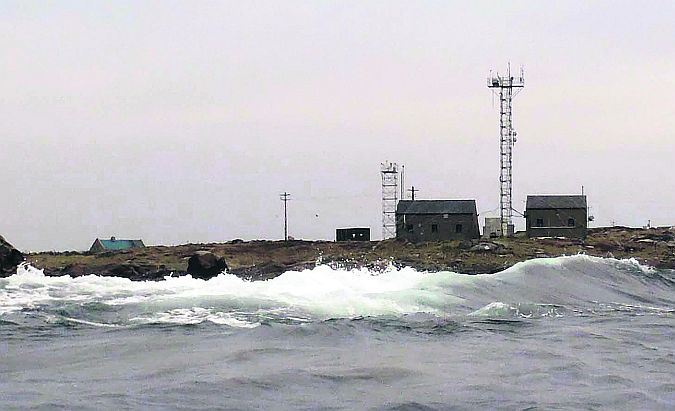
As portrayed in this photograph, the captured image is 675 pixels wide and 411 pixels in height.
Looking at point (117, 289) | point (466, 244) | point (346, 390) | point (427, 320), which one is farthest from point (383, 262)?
point (346, 390)

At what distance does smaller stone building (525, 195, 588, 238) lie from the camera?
221 ft

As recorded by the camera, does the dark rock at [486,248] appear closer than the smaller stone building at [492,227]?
Yes

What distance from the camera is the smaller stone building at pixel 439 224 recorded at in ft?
222

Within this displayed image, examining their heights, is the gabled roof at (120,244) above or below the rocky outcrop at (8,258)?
above

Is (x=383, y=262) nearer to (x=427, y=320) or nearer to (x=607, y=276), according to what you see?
(x=607, y=276)

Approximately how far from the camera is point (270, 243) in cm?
6631

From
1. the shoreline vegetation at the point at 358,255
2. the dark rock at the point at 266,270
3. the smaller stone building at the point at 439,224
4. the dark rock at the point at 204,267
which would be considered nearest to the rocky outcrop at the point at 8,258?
the shoreline vegetation at the point at 358,255

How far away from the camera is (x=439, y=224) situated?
67.7 metres

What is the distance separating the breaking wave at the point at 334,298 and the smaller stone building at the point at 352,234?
35105 millimetres

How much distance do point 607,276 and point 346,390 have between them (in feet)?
84.8

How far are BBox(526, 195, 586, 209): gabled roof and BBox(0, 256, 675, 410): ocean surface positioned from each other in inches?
1524

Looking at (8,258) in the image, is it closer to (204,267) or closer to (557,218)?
(204,267)

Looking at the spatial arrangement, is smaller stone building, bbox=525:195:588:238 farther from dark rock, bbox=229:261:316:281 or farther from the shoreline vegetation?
dark rock, bbox=229:261:316:281

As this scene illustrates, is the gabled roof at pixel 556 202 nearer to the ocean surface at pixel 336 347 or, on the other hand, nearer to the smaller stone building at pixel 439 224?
the smaller stone building at pixel 439 224
